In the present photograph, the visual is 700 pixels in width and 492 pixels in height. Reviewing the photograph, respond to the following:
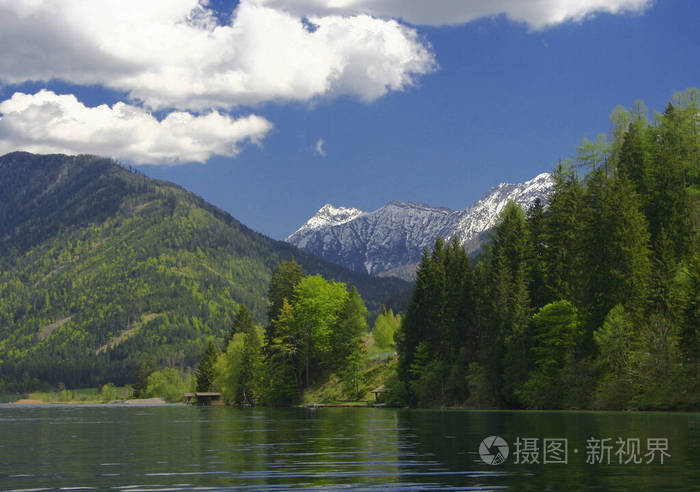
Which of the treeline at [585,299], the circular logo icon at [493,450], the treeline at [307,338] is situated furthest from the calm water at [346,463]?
the treeline at [307,338]

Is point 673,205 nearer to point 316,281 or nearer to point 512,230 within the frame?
point 512,230

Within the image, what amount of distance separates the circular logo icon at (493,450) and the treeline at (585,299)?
36.3 m

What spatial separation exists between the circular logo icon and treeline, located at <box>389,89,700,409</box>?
36.3 metres

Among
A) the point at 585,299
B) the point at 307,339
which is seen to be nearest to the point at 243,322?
the point at 307,339

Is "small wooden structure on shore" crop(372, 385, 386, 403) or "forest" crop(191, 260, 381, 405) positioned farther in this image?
"forest" crop(191, 260, 381, 405)

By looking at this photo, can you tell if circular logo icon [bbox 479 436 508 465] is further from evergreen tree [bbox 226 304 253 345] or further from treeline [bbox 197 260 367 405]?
evergreen tree [bbox 226 304 253 345]

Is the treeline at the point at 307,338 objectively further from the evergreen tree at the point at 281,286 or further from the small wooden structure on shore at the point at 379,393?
the small wooden structure on shore at the point at 379,393

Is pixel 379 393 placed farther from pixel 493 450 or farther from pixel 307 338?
pixel 493 450

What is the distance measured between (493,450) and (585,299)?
2284 inches

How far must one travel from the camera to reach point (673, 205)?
9569cm

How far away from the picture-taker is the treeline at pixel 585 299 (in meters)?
74.9

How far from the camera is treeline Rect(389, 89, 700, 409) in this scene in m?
74.9

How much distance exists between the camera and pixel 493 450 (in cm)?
3422

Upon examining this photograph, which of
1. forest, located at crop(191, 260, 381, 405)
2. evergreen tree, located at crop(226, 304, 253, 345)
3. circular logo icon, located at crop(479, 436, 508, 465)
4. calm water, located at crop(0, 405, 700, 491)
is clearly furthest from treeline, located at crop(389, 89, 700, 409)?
evergreen tree, located at crop(226, 304, 253, 345)
